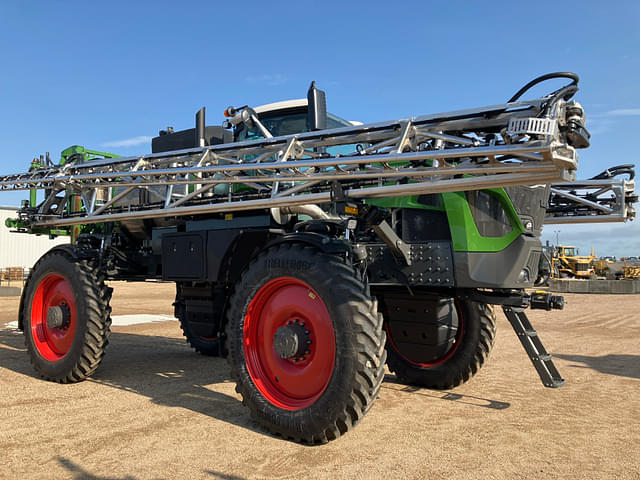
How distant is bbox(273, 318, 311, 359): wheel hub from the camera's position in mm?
4109

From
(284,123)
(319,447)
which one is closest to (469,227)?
(319,447)

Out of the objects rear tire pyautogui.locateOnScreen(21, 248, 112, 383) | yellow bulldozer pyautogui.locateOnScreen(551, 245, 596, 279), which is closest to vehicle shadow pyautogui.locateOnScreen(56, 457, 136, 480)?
rear tire pyautogui.locateOnScreen(21, 248, 112, 383)

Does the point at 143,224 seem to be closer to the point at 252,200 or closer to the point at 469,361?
the point at 252,200

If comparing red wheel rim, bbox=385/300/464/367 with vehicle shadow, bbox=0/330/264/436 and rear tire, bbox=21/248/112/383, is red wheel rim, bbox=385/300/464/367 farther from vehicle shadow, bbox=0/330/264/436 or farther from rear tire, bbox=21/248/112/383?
rear tire, bbox=21/248/112/383

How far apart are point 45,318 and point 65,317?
22.0 inches

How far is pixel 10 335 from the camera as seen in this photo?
10.1 meters

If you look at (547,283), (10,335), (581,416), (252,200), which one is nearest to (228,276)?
(252,200)

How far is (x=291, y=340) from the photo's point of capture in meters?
4.12

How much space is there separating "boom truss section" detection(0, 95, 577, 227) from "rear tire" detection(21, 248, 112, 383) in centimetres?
70

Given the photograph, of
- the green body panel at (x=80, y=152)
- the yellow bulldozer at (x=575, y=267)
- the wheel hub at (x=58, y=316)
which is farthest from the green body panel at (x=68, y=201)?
the yellow bulldozer at (x=575, y=267)

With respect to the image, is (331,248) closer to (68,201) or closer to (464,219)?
(464,219)

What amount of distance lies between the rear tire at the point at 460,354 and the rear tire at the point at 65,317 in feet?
10.9

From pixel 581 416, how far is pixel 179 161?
4.63 m

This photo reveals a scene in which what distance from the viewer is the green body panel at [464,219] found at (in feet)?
14.4
